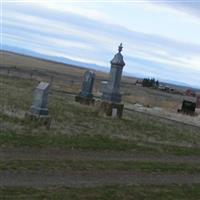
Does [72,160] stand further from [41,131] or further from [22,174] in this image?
[41,131]

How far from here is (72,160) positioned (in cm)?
1324

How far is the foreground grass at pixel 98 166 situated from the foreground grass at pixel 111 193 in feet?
4.92

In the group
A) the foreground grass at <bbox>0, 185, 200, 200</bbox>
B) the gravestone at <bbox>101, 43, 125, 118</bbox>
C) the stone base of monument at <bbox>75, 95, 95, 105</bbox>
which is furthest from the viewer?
the stone base of monument at <bbox>75, 95, 95, 105</bbox>

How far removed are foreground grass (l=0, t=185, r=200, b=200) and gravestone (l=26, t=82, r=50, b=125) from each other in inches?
300

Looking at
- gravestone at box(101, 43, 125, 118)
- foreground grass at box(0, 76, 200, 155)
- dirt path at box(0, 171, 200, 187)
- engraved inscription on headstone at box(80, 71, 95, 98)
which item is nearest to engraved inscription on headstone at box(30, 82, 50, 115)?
foreground grass at box(0, 76, 200, 155)

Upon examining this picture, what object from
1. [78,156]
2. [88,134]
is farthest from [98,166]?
[88,134]

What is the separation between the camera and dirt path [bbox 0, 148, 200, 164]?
1283 cm

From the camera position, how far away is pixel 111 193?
10.4 metres

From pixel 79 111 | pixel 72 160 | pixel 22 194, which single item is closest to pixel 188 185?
pixel 72 160

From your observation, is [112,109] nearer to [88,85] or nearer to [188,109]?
[88,85]

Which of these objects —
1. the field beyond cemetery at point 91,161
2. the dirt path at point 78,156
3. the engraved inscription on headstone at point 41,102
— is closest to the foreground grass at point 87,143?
the field beyond cemetery at point 91,161

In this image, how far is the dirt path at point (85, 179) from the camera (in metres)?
10.3

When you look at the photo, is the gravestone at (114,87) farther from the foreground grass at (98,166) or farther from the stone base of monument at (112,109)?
the foreground grass at (98,166)

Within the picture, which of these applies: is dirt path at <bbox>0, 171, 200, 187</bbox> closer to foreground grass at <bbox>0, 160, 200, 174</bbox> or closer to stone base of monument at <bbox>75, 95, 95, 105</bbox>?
foreground grass at <bbox>0, 160, 200, 174</bbox>
